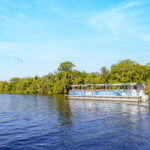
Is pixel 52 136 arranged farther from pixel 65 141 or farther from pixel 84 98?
pixel 84 98

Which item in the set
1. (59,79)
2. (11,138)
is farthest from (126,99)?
(59,79)

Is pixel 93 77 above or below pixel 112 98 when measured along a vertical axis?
above

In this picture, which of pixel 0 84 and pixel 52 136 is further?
pixel 0 84

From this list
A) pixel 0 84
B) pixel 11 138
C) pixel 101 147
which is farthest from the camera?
pixel 0 84

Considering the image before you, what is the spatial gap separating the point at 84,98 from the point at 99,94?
488cm

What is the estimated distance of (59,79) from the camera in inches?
3991

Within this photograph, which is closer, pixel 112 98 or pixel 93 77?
pixel 112 98

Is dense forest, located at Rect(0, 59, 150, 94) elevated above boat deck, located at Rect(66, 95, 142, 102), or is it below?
above

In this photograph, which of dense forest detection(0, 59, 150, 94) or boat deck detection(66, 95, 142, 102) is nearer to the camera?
boat deck detection(66, 95, 142, 102)

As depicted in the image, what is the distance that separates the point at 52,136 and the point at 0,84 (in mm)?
143729

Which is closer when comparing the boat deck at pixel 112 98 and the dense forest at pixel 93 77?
the boat deck at pixel 112 98

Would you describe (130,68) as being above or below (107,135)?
above

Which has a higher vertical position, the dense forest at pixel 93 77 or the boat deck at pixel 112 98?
the dense forest at pixel 93 77

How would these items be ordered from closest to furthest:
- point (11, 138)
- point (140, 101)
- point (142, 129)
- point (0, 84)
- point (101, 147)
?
point (101, 147)
point (11, 138)
point (142, 129)
point (140, 101)
point (0, 84)
